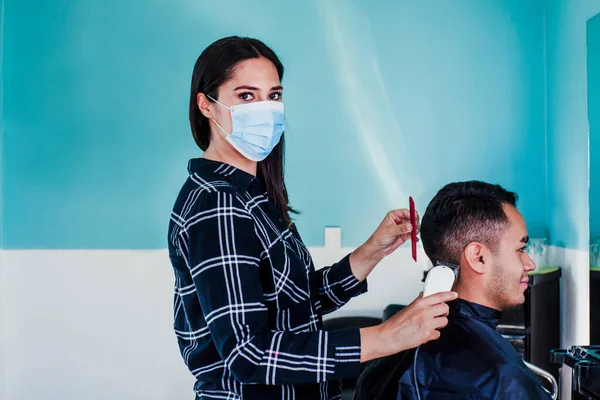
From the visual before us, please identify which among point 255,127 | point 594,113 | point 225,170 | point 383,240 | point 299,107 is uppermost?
point 299,107

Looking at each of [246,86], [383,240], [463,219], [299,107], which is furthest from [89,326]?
[463,219]

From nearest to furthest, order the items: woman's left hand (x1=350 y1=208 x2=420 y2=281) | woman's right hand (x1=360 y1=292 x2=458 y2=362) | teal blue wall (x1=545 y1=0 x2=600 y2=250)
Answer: woman's right hand (x1=360 y1=292 x2=458 y2=362) < woman's left hand (x1=350 y1=208 x2=420 y2=281) < teal blue wall (x1=545 y1=0 x2=600 y2=250)

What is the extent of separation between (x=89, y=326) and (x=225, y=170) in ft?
6.79

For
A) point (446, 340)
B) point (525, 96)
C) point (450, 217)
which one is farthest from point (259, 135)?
point (525, 96)

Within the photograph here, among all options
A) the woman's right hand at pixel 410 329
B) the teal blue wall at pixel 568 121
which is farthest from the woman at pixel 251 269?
the teal blue wall at pixel 568 121

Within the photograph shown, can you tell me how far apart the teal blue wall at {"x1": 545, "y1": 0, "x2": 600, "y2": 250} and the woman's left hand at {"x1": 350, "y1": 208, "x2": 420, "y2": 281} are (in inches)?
55.4

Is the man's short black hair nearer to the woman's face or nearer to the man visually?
the man

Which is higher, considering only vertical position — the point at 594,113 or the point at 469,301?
the point at 594,113

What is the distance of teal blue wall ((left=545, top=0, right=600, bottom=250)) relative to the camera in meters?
2.64

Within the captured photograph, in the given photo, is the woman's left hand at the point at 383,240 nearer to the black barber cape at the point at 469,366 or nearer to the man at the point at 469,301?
the man at the point at 469,301

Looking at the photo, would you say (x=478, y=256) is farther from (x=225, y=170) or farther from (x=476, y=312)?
(x=225, y=170)

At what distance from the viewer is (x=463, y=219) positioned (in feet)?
4.95

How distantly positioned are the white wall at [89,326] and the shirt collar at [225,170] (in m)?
1.80

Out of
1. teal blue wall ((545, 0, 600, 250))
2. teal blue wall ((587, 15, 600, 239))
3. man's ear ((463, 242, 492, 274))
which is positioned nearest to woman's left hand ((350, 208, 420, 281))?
man's ear ((463, 242, 492, 274))
